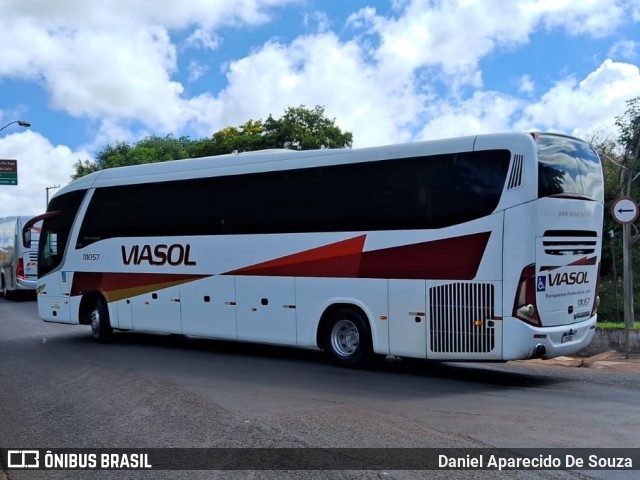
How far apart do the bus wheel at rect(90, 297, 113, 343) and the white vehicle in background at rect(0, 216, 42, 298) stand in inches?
443

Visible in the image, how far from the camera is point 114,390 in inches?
356

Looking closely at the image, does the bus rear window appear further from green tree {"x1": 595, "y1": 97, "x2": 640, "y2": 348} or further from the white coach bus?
green tree {"x1": 595, "y1": 97, "x2": 640, "y2": 348}

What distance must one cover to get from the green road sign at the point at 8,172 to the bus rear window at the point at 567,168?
41.9m

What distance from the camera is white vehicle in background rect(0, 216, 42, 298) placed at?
2652 centimetres

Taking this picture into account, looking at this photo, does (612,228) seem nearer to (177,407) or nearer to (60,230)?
(60,230)

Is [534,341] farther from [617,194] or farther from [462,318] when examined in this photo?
[617,194]

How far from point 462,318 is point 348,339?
2251 millimetres

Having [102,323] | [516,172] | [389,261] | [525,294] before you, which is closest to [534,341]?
[525,294]

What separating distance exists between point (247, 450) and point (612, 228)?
96.7ft

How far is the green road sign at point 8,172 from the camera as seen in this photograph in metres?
43.9

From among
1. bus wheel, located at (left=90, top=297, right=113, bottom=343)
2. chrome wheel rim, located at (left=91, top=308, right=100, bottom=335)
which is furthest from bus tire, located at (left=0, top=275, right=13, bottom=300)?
bus wheel, located at (left=90, top=297, right=113, bottom=343)

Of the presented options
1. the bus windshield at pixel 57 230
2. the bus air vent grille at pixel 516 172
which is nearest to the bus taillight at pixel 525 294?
the bus air vent grille at pixel 516 172

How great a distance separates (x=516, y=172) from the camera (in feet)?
29.3

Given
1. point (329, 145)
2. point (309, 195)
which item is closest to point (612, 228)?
point (329, 145)
